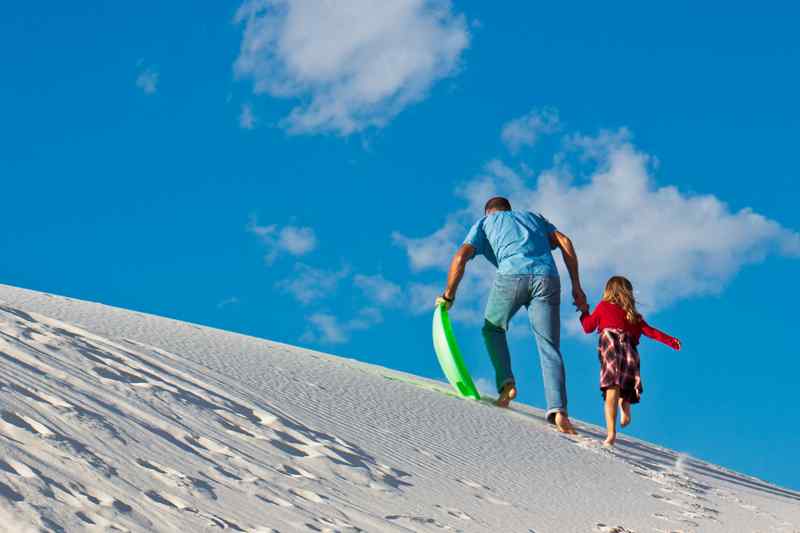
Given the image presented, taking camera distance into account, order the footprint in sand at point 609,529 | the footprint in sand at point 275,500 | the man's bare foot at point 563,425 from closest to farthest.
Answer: the footprint in sand at point 275,500
the footprint in sand at point 609,529
the man's bare foot at point 563,425

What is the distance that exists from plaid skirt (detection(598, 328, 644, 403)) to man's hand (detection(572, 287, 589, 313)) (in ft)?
0.99

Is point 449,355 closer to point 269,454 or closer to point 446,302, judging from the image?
point 446,302

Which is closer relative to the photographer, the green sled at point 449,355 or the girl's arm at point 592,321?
the girl's arm at point 592,321

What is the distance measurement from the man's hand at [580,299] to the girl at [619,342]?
0.12 m

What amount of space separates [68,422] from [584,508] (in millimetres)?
2294

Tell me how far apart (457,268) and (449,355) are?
2.17ft

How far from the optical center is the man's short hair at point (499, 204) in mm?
7137

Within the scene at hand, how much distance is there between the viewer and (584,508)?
4.20m

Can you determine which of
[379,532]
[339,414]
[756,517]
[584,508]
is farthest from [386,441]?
[756,517]

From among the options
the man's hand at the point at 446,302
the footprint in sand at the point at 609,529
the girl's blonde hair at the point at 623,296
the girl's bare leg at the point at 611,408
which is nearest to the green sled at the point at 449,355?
the man's hand at the point at 446,302

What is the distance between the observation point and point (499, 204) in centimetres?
715

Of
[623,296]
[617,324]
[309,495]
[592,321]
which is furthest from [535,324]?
[309,495]

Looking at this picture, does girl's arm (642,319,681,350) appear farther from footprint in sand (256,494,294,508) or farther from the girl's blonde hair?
footprint in sand (256,494,294,508)

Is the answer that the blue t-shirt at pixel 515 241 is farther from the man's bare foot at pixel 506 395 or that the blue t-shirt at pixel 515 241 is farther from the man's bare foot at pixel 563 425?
the man's bare foot at pixel 563 425
